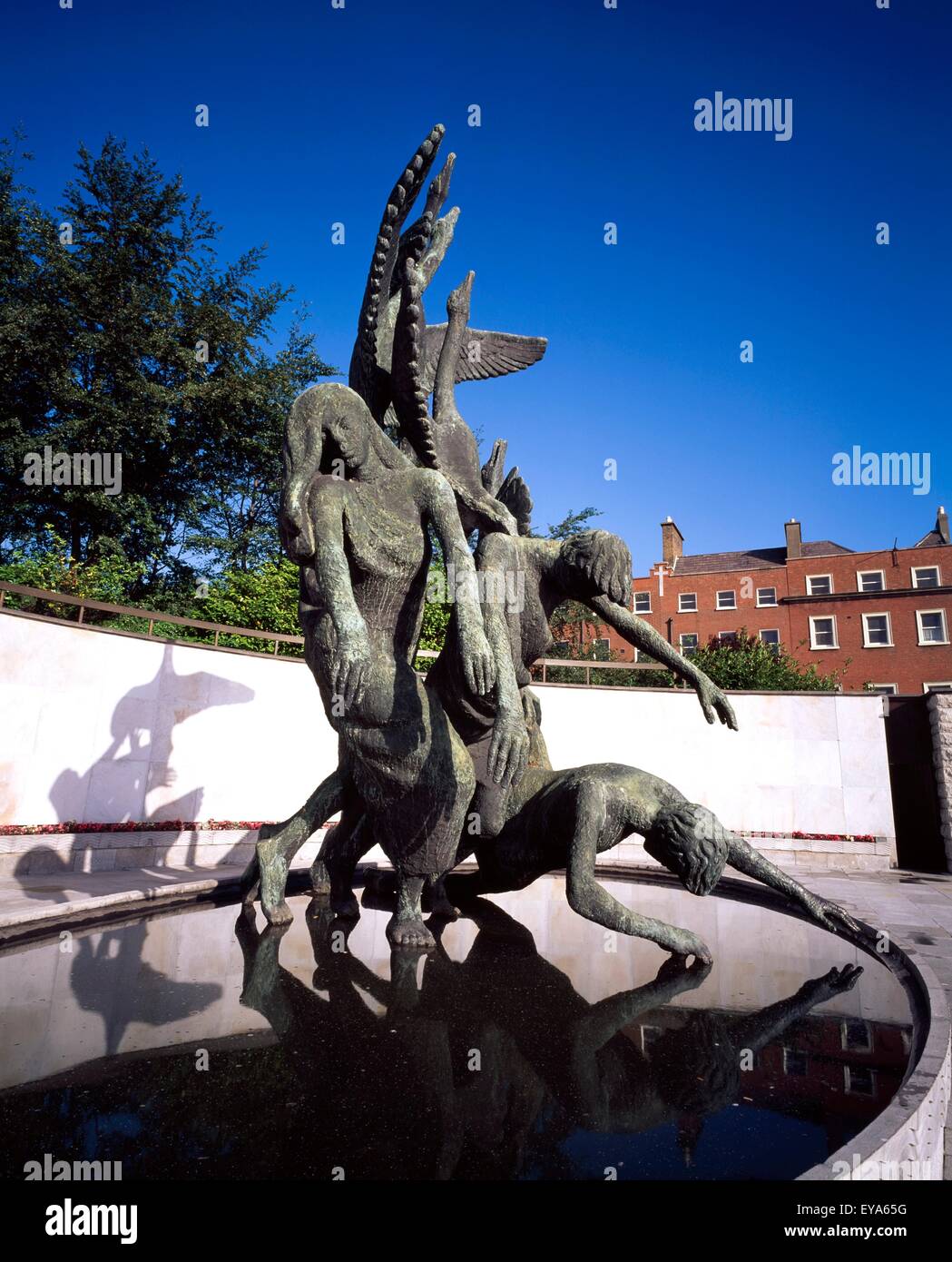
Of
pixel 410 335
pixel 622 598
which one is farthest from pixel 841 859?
pixel 410 335

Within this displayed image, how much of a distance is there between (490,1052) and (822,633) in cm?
3806

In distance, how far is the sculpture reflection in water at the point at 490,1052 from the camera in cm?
196

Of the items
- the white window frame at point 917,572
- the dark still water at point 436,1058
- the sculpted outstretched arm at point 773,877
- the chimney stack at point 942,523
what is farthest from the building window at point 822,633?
the dark still water at point 436,1058

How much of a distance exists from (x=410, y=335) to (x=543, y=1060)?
3.63 metres

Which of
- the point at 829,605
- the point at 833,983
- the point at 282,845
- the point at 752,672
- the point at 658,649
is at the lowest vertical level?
the point at 833,983

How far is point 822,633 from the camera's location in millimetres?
36031

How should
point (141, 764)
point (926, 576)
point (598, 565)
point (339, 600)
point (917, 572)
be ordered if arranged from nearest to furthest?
1. point (339, 600)
2. point (598, 565)
3. point (141, 764)
4. point (926, 576)
5. point (917, 572)

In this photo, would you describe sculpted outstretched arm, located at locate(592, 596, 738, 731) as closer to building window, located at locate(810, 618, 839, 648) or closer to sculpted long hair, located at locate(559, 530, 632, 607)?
sculpted long hair, located at locate(559, 530, 632, 607)

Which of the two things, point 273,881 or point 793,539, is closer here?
point 273,881

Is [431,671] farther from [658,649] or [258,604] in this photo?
[258,604]

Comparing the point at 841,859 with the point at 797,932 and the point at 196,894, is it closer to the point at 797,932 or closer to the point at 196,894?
the point at 797,932

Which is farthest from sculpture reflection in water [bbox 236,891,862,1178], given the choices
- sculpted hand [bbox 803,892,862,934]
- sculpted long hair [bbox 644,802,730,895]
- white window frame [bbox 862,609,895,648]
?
white window frame [bbox 862,609,895,648]

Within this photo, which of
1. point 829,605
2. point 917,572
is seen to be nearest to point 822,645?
point 829,605

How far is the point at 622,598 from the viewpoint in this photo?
4.39m
